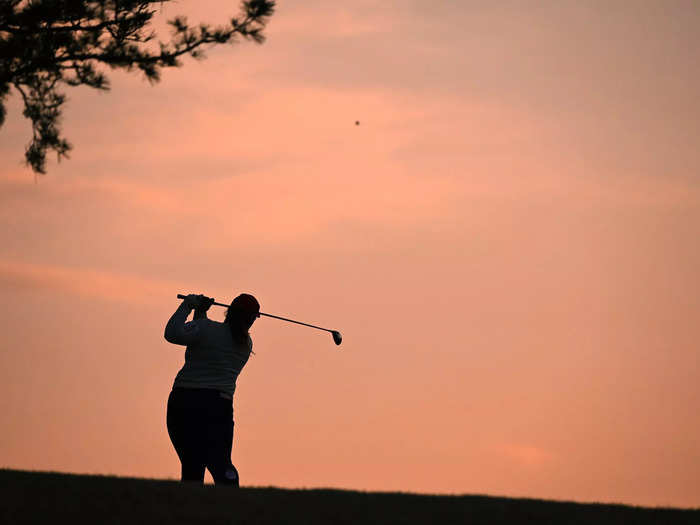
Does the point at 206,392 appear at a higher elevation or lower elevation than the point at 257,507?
higher

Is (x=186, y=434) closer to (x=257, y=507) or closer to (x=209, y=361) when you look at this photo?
(x=209, y=361)

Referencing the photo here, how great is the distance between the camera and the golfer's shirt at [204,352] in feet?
28.7

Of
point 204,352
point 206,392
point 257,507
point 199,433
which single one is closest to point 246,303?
point 204,352

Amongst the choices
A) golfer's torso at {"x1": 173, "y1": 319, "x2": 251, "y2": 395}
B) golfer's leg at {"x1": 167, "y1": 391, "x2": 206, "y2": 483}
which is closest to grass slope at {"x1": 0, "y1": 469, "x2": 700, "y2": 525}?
golfer's leg at {"x1": 167, "y1": 391, "x2": 206, "y2": 483}

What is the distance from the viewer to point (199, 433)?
8734 mm

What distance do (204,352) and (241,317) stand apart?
1.28 feet

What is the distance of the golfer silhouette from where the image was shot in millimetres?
8727

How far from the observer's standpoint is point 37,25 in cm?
1251

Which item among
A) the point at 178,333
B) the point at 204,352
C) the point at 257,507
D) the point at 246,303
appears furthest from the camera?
the point at 246,303

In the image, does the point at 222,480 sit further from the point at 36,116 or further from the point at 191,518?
the point at 36,116

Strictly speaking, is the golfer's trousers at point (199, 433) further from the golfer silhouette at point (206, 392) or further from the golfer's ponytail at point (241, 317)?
the golfer's ponytail at point (241, 317)

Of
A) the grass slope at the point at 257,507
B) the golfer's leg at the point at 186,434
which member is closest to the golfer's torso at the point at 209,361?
the golfer's leg at the point at 186,434

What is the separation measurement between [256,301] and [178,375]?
32.4 inches

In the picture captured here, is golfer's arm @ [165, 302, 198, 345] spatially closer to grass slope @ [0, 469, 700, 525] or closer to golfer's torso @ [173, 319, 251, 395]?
golfer's torso @ [173, 319, 251, 395]
